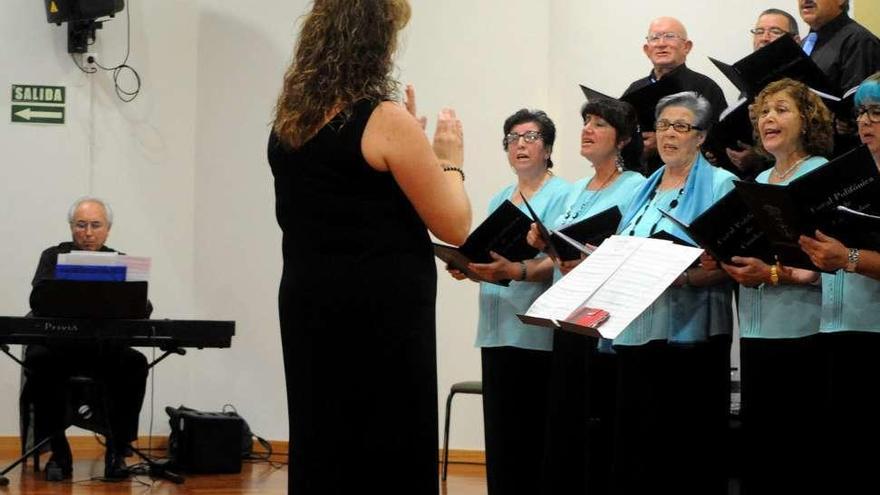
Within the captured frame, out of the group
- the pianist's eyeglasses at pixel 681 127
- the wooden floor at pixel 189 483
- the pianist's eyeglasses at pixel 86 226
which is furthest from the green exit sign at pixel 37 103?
the pianist's eyeglasses at pixel 681 127

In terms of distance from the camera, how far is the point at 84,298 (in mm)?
5520

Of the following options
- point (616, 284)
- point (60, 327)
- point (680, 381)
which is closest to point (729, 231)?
point (616, 284)

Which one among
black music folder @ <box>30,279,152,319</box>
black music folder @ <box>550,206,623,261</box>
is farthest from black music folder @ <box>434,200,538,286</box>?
black music folder @ <box>30,279,152,319</box>

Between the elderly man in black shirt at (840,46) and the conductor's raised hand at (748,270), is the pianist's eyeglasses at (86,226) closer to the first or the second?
the elderly man in black shirt at (840,46)

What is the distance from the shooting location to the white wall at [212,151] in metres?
6.77

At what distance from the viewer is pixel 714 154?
13.8 feet

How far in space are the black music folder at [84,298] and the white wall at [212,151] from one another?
1480mm

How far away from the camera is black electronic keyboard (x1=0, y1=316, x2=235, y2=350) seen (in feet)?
18.0

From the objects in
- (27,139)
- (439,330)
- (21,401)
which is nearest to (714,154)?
(439,330)

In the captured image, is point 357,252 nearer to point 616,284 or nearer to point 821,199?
point 616,284

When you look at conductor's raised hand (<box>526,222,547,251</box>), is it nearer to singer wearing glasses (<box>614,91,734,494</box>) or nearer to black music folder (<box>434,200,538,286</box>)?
black music folder (<box>434,200,538,286</box>)

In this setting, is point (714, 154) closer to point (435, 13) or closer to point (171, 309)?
point (435, 13)

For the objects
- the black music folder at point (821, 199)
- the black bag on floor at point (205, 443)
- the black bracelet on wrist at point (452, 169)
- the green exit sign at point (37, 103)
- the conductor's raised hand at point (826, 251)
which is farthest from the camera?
the green exit sign at point (37, 103)

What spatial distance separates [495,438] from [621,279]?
1.36 m
